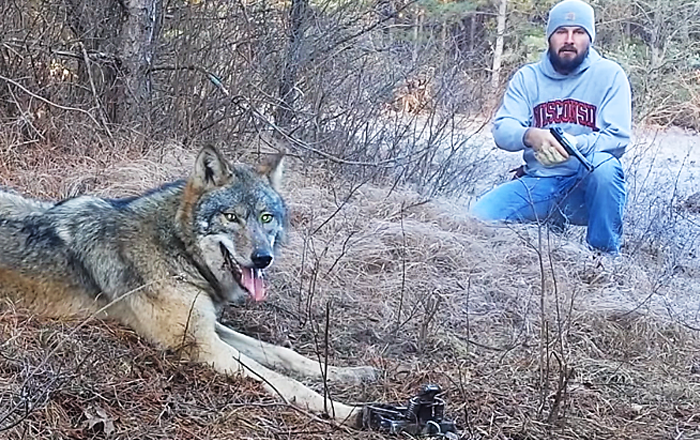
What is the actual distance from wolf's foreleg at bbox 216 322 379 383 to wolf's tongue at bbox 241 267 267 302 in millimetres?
261

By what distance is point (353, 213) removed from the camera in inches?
235

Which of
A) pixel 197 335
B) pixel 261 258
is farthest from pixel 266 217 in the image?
pixel 197 335

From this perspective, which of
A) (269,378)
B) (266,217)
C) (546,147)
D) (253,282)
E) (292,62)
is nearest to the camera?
(269,378)

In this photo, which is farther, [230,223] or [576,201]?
[576,201]

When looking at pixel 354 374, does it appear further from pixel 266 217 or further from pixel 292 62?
pixel 292 62

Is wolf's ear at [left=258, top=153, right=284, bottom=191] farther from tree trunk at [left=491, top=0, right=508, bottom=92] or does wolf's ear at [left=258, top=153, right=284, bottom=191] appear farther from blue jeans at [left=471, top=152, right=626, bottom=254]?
tree trunk at [left=491, top=0, right=508, bottom=92]

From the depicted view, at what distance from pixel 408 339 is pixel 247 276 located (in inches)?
34.5

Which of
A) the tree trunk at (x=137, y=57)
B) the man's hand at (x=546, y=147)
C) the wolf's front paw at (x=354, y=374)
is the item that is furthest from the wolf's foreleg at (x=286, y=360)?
the tree trunk at (x=137, y=57)

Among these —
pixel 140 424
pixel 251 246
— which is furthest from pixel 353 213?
pixel 140 424

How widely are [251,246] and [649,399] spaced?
179cm

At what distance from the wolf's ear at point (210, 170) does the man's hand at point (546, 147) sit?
3120 mm

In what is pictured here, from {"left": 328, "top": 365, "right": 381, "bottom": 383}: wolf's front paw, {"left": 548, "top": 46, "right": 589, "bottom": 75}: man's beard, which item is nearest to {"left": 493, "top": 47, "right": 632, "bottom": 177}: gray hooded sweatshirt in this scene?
{"left": 548, "top": 46, "right": 589, "bottom": 75}: man's beard

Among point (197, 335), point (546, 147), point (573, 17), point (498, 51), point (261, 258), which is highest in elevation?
point (573, 17)

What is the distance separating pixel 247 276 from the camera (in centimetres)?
360
